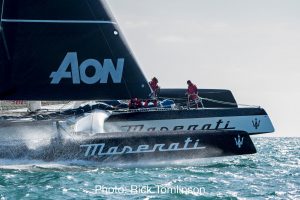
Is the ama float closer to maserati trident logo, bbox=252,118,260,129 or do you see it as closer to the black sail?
the black sail

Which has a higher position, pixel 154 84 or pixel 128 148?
pixel 154 84

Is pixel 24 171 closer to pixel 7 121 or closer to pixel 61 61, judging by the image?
pixel 7 121

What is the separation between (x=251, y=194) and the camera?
10562mm

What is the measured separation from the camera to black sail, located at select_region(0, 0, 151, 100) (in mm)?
14297

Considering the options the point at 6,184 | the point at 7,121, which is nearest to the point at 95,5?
the point at 7,121

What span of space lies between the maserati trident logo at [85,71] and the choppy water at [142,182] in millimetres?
2297

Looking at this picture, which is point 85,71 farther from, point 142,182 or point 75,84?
point 142,182

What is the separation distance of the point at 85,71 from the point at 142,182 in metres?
4.03

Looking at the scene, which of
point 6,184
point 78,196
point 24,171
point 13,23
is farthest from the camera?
point 13,23

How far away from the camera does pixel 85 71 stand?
47.4 ft

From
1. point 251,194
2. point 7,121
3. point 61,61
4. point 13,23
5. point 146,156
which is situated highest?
point 13,23

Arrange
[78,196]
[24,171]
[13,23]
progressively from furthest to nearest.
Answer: [13,23] < [24,171] < [78,196]

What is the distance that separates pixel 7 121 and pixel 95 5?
3740mm

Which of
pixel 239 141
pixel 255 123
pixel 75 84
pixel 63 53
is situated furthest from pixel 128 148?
pixel 255 123
